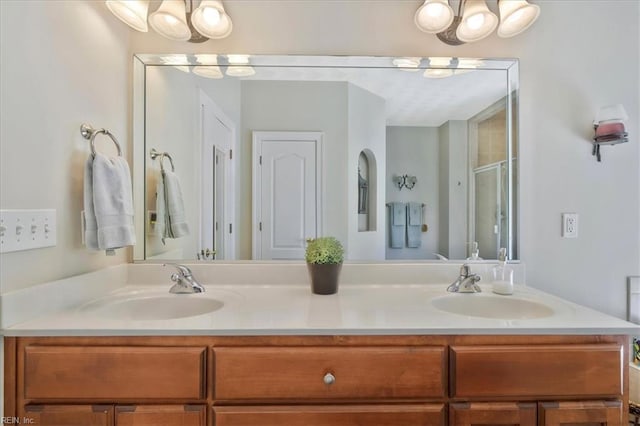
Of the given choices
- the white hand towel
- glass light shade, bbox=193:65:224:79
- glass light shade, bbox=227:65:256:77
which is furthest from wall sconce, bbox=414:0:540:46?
the white hand towel

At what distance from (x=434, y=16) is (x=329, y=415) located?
1.51 meters

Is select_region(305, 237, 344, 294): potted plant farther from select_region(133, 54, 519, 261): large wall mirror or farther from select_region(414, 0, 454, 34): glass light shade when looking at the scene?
select_region(414, 0, 454, 34): glass light shade

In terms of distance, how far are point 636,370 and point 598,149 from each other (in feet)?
3.13

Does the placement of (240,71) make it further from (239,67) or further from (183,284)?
(183,284)

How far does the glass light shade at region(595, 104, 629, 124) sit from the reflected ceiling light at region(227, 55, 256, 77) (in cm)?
154

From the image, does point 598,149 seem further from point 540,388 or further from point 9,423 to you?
point 9,423

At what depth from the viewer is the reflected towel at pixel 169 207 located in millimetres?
1429

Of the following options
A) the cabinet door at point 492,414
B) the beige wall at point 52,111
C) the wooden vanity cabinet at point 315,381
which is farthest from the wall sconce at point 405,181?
the beige wall at point 52,111

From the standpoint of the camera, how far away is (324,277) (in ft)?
4.03

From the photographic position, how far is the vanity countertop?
0.86 meters

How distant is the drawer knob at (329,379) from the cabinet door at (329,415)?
0.22 feet

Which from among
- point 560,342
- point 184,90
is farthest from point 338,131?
point 560,342

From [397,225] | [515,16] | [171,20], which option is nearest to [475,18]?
[515,16]

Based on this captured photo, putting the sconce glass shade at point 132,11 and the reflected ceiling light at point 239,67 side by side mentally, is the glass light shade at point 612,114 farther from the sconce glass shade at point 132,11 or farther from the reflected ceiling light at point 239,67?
the sconce glass shade at point 132,11
